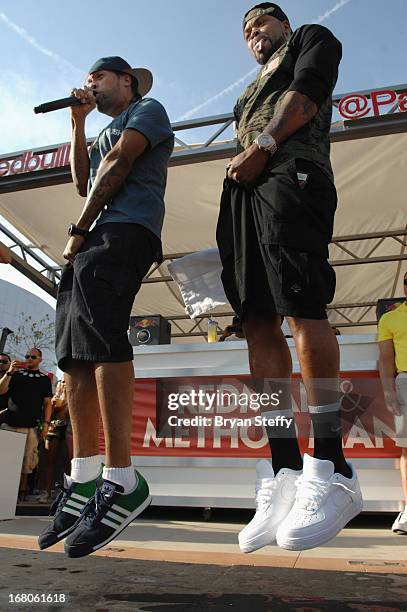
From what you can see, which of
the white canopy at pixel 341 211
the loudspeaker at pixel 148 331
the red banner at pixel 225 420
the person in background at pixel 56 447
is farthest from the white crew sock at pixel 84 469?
the white canopy at pixel 341 211

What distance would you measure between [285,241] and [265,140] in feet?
1.00

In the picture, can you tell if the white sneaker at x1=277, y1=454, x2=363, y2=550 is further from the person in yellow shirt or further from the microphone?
the person in yellow shirt

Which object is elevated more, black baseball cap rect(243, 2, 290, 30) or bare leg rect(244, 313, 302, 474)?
black baseball cap rect(243, 2, 290, 30)

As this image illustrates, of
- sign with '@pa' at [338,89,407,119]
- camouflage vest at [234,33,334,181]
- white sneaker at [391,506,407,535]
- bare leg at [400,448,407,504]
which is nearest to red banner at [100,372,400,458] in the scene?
bare leg at [400,448,407,504]

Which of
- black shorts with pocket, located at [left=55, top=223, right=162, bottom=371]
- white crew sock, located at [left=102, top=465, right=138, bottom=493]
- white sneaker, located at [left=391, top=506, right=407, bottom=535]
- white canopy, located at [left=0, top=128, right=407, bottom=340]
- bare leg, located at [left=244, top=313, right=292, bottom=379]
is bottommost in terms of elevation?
white sneaker, located at [left=391, top=506, right=407, bottom=535]

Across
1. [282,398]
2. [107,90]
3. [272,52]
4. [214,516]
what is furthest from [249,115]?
[214,516]

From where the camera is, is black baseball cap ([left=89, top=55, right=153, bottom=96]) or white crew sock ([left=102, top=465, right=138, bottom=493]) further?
black baseball cap ([left=89, top=55, right=153, bottom=96])

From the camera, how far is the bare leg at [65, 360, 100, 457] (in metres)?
1.66

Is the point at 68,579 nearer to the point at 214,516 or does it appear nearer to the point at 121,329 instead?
the point at 121,329

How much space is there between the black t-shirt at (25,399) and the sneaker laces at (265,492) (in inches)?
163

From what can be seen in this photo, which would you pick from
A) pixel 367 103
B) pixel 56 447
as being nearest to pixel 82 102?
pixel 56 447

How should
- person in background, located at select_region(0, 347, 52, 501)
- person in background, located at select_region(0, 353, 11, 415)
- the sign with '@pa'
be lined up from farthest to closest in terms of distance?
1. the sign with '@pa'
2. person in background, located at select_region(0, 353, 11, 415)
3. person in background, located at select_region(0, 347, 52, 501)

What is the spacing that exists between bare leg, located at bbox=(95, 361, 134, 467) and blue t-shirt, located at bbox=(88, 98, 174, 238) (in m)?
0.51

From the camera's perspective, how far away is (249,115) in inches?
64.6
